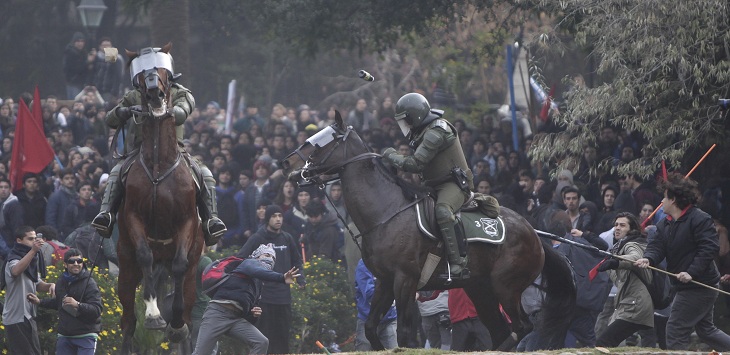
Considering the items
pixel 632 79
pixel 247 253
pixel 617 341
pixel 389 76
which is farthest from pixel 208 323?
pixel 389 76

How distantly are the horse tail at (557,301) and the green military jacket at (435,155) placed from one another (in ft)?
5.05

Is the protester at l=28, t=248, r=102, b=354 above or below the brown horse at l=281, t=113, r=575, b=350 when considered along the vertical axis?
below

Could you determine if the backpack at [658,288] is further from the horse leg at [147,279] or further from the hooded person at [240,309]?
the horse leg at [147,279]

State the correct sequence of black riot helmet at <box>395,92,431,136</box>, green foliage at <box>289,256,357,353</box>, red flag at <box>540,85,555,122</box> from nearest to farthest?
black riot helmet at <box>395,92,431,136</box> < green foliage at <box>289,256,357,353</box> < red flag at <box>540,85,555,122</box>

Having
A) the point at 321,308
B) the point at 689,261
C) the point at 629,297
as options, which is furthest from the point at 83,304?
the point at 689,261

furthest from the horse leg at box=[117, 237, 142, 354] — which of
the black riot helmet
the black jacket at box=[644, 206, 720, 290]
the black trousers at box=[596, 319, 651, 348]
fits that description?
the black jacket at box=[644, 206, 720, 290]

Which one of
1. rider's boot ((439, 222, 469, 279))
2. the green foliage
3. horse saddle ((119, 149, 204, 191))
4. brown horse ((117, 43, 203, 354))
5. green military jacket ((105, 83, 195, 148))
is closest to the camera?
brown horse ((117, 43, 203, 354))

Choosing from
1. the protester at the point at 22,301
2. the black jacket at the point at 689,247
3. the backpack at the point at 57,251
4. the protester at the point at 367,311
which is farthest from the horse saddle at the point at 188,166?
the backpack at the point at 57,251

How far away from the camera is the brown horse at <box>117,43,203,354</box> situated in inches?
490

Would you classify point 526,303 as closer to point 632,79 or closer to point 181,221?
point 632,79

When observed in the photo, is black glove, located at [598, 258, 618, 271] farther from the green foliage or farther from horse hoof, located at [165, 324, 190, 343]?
the green foliage

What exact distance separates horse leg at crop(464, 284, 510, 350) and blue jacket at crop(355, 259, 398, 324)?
1.43 m

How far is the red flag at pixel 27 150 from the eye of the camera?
804 inches

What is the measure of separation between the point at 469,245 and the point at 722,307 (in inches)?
201
